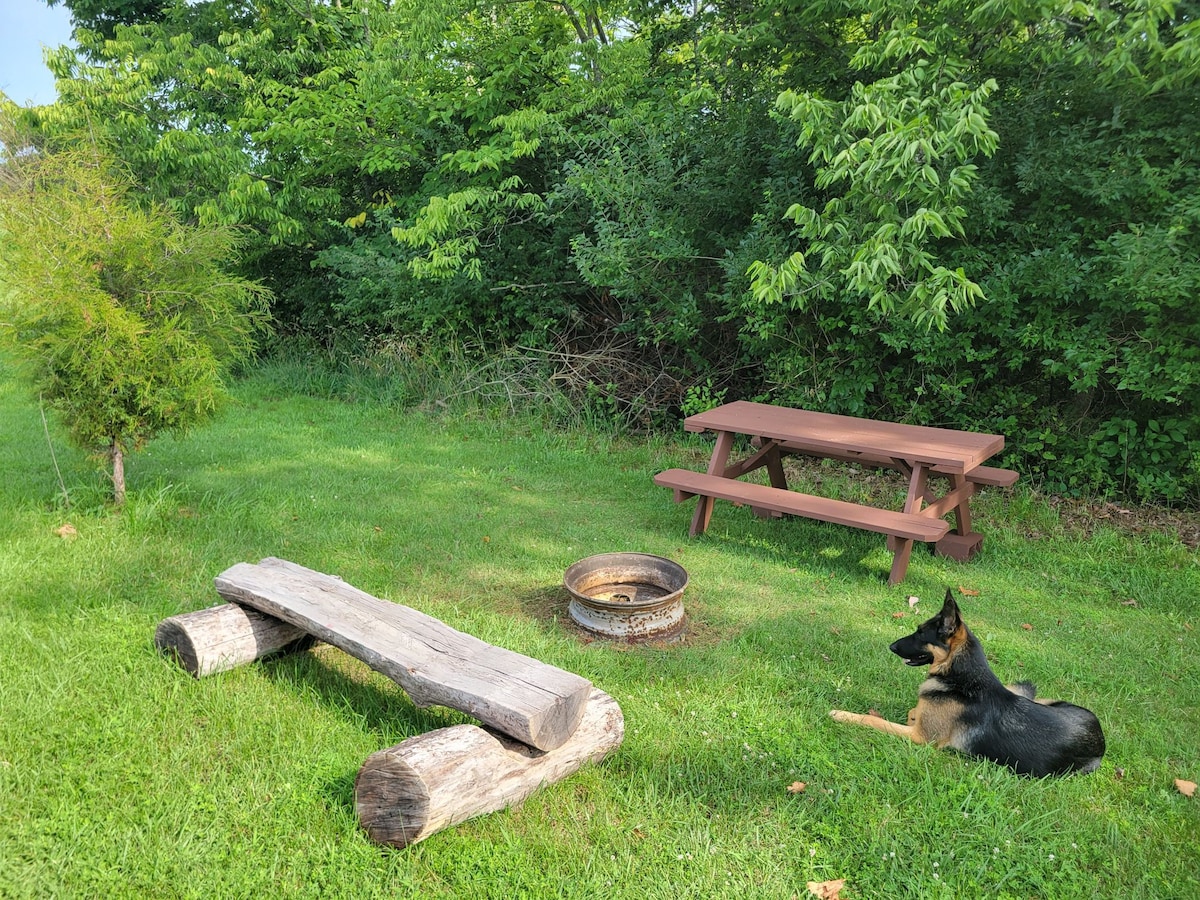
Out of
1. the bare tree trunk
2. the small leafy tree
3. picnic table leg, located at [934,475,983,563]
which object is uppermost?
the small leafy tree

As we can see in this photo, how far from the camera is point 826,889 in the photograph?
2.56 m

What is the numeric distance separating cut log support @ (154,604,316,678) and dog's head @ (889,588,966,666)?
9.43ft

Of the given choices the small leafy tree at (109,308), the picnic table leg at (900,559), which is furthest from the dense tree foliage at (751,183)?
the small leafy tree at (109,308)

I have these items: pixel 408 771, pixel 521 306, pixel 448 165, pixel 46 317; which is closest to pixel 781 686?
pixel 408 771

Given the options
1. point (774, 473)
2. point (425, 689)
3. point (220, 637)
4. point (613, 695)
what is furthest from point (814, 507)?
point (220, 637)

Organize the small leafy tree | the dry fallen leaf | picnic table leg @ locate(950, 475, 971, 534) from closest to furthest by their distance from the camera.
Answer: the dry fallen leaf < the small leafy tree < picnic table leg @ locate(950, 475, 971, 534)

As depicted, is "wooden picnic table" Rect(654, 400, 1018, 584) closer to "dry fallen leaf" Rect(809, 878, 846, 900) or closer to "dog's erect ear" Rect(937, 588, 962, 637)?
"dog's erect ear" Rect(937, 588, 962, 637)

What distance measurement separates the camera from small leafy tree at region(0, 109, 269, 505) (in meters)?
4.93

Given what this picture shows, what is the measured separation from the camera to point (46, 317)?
192 inches

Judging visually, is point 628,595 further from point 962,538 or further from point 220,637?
point 962,538

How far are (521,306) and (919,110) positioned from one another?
6.52 meters

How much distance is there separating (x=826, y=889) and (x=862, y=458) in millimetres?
3878

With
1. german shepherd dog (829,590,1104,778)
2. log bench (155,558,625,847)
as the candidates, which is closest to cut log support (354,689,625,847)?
log bench (155,558,625,847)

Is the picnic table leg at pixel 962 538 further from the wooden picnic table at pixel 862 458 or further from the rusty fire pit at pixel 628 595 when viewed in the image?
the rusty fire pit at pixel 628 595
